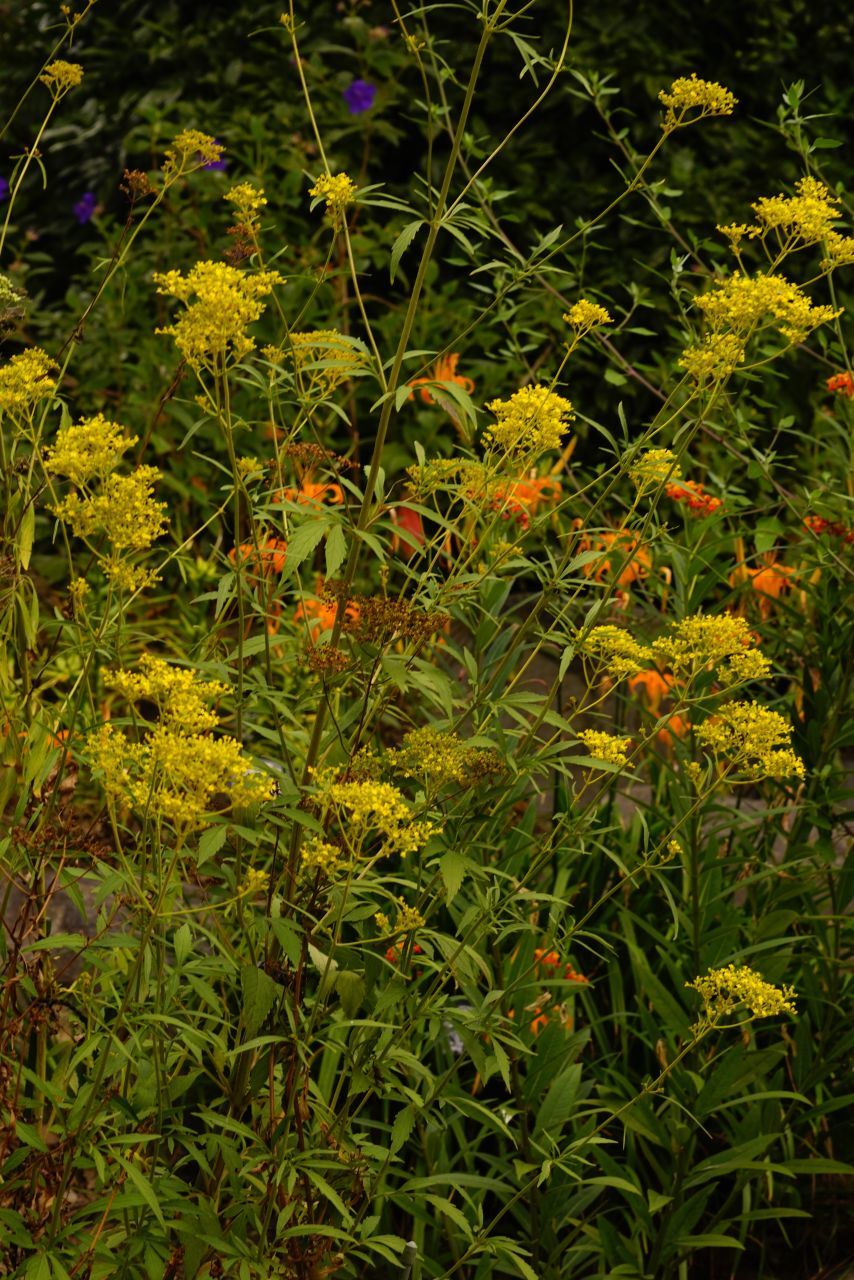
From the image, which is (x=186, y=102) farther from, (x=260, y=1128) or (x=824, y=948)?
(x=260, y=1128)

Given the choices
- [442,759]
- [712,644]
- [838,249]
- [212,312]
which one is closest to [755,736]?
[712,644]

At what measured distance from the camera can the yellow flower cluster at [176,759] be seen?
1712 millimetres

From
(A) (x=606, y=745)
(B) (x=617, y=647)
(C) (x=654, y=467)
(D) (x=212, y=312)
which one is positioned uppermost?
(D) (x=212, y=312)

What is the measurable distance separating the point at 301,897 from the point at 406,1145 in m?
0.91

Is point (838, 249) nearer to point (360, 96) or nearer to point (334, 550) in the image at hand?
point (334, 550)

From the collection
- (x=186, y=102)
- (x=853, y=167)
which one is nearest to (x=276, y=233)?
(x=186, y=102)

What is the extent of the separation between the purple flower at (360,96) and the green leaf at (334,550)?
4466mm

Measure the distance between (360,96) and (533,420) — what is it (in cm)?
430

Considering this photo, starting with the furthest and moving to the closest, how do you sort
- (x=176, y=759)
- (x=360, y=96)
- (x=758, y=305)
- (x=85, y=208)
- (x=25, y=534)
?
1. (x=85, y=208)
2. (x=360, y=96)
3. (x=25, y=534)
4. (x=758, y=305)
5. (x=176, y=759)

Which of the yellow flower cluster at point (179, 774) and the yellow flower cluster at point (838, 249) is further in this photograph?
the yellow flower cluster at point (838, 249)

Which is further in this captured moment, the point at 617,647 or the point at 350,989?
the point at 617,647

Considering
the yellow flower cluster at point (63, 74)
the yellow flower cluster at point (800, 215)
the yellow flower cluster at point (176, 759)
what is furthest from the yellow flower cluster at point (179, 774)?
the yellow flower cluster at point (63, 74)

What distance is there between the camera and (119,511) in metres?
1.95

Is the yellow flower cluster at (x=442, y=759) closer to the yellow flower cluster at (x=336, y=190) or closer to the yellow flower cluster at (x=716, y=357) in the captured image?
the yellow flower cluster at (x=716, y=357)
